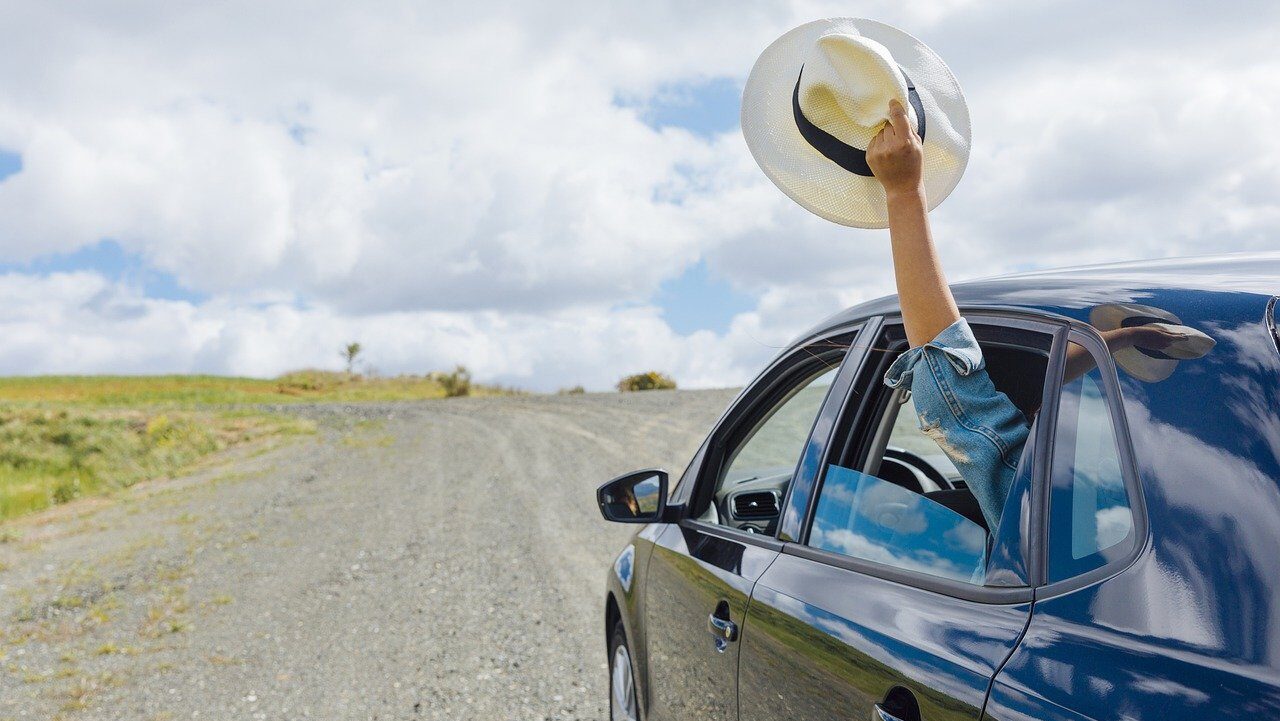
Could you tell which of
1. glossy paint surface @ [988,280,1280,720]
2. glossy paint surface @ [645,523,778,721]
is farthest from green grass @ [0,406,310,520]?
glossy paint surface @ [988,280,1280,720]

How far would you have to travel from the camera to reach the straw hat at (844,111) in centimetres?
202

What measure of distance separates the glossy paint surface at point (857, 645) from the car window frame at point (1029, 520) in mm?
17

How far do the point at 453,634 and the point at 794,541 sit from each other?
5.63m

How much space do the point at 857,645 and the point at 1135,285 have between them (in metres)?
0.79

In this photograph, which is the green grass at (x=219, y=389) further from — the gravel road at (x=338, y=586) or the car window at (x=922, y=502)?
the car window at (x=922, y=502)

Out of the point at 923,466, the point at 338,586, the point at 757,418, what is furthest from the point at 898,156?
the point at 338,586

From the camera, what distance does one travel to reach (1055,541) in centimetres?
144

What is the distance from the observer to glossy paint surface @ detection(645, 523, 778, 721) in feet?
7.97

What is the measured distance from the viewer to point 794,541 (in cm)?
229

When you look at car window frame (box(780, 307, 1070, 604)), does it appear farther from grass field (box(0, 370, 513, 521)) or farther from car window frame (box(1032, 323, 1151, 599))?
grass field (box(0, 370, 513, 521))

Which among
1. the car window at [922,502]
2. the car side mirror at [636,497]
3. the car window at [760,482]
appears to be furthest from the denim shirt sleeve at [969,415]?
the car side mirror at [636,497]

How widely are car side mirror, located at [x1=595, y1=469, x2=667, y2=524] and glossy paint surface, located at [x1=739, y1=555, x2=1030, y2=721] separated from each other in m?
0.95

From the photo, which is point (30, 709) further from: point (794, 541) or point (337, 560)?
point (794, 541)

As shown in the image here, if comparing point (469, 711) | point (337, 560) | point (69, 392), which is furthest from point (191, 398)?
point (469, 711)
